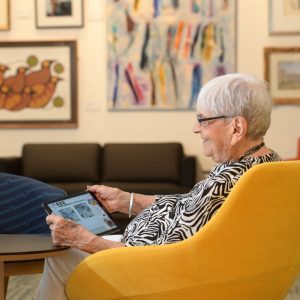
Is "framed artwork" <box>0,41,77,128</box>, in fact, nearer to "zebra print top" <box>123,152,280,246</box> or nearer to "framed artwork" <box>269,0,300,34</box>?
"framed artwork" <box>269,0,300,34</box>

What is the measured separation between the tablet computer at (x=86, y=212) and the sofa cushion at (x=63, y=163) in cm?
365

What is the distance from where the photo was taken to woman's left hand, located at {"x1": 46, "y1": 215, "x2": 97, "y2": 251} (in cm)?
214

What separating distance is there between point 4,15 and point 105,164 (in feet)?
6.44

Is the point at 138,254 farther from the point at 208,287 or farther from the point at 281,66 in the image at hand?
the point at 281,66

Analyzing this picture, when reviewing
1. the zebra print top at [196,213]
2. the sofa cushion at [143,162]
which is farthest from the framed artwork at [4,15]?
the zebra print top at [196,213]

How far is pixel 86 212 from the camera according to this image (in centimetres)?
240

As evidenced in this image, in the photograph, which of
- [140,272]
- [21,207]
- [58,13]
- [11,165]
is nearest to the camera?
[140,272]

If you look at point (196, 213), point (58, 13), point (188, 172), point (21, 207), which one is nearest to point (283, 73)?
point (188, 172)

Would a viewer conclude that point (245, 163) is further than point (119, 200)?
No

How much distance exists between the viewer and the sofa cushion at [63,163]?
6105 millimetres

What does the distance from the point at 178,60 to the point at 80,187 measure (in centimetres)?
177

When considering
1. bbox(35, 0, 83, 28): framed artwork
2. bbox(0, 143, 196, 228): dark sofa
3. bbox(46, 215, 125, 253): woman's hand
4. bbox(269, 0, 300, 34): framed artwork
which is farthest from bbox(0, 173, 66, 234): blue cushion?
bbox(269, 0, 300, 34): framed artwork

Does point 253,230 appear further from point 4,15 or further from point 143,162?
point 4,15

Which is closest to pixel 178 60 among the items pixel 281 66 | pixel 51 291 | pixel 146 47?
pixel 146 47
